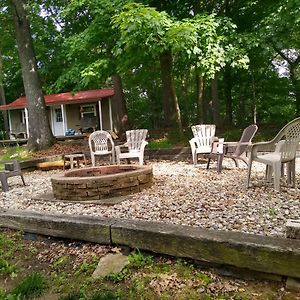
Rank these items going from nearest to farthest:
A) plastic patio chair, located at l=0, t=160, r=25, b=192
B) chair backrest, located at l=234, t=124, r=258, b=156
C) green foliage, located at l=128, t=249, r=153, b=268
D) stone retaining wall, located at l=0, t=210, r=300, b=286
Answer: stone retaining wall, located at l=0, t=210, r=300, b=286 → green foliage, located at l=128, t=249, r=153, b=268 → plastic patio chair, located at l=0, t=160, r=25, b=192 → chair backrest, located at l=234, t=124, r=258, b=156

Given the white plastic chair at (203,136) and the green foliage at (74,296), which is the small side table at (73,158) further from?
the green foliage at (74,296)

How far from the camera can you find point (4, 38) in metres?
10.4

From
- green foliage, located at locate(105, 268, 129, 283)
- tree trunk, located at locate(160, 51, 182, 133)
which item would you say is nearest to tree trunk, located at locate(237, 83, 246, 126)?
tree trunk, located at locate(160, 51, 182, 133)

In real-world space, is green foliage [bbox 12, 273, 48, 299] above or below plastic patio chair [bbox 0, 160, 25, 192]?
below

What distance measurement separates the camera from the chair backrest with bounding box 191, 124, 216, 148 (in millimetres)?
6215

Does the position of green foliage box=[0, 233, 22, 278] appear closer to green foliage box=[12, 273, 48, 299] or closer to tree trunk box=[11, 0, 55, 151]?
green foliage box=[12, 273, 48, 299]

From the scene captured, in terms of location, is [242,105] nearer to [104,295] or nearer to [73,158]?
[73,158]

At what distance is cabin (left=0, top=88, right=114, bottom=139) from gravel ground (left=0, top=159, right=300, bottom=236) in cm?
1085

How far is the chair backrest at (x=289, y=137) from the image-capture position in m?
3.41

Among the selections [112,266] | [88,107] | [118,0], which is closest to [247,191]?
[112,266]

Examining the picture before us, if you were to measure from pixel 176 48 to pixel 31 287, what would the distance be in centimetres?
491

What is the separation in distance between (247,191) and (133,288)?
2.17 meters

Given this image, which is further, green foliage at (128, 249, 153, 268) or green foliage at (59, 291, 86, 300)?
green foliage at (128, 249, 153, 268)

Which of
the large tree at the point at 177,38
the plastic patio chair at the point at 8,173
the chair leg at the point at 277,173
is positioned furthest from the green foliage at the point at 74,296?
the large tree at the point at 177,38
